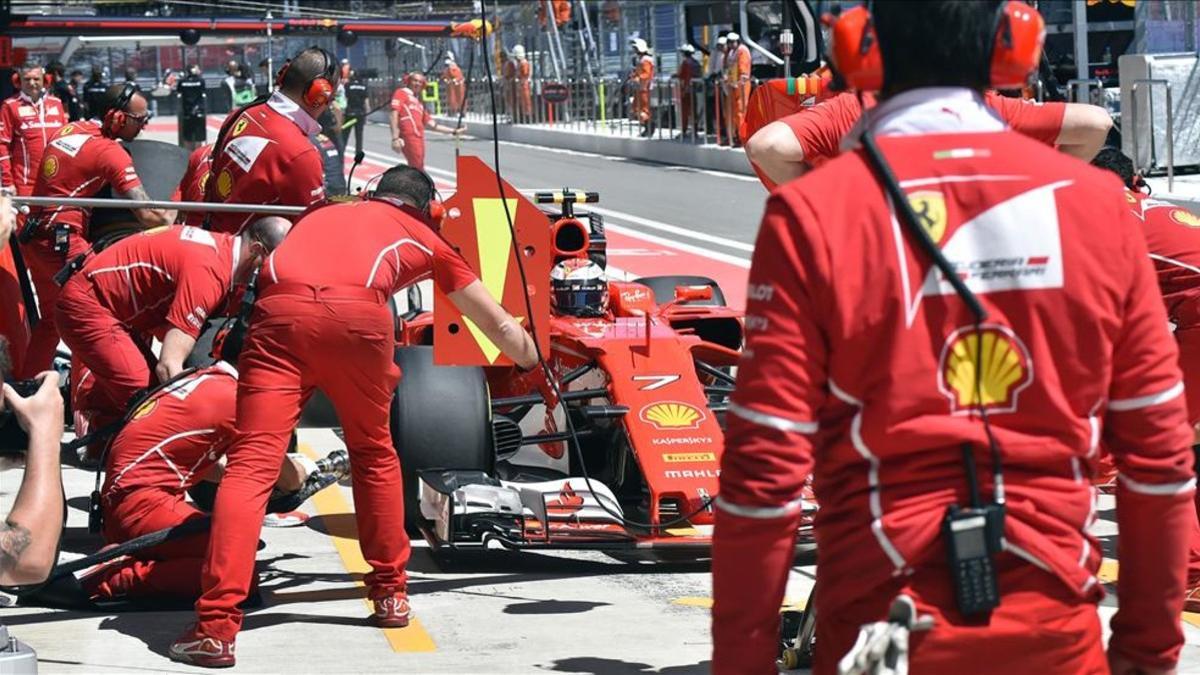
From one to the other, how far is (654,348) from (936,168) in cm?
503

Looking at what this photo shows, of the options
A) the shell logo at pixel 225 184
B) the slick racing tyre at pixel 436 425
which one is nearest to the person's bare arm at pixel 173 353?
the slick racing tyre at pixel 436 425

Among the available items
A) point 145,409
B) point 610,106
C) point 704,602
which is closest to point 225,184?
point 145,409

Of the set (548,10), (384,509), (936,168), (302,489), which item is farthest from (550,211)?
(548,10)

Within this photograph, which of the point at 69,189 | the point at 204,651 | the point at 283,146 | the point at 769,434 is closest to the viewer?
the point at 769,434

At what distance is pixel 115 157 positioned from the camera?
1050 cm

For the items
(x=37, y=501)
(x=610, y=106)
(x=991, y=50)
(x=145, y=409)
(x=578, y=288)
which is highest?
(x=991, y=50)

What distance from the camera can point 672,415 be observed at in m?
7.38

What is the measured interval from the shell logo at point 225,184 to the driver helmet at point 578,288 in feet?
5.31

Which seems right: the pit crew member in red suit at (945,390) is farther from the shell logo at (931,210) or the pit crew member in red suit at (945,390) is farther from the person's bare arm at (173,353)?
the person's bare arm at (173,353)

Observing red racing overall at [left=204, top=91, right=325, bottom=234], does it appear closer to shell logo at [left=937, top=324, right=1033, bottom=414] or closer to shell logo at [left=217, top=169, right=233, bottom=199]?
shell logo at [left=217, top=169, right=233, bottom=199]

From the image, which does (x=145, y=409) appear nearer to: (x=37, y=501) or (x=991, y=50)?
(x=37, y=501)

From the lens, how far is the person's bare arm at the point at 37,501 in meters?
4.38

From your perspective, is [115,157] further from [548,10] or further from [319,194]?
[548,10]

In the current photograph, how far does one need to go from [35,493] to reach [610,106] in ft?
111
